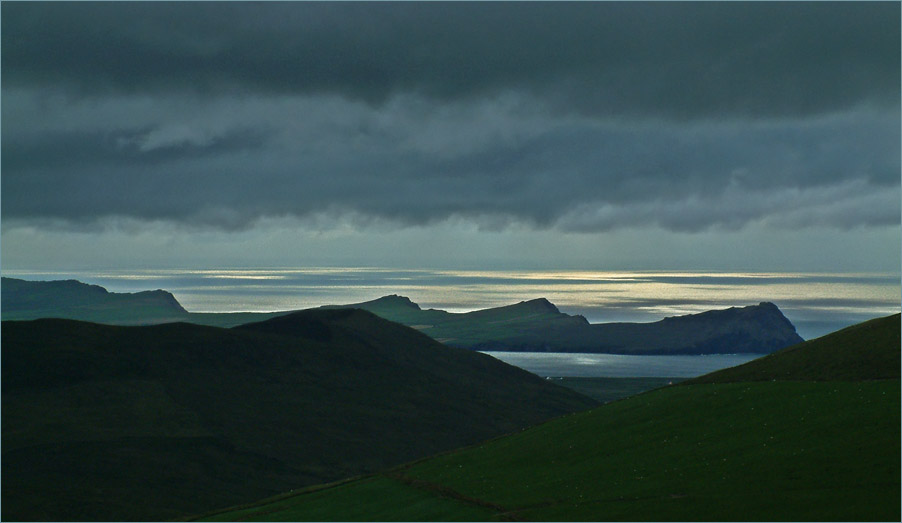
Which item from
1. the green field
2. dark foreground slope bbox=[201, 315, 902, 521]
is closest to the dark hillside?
dark foreground slope bbox=[201, 315, 902, 521]

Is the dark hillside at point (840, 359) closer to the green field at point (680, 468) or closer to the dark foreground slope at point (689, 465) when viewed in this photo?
the dark foreground slope at point (689, 465)

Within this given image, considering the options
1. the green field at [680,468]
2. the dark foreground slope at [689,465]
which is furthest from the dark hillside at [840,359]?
the green field at [680,468]

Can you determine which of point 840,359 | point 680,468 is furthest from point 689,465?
point 840,359

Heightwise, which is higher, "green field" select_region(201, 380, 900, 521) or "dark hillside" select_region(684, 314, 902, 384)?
"dark hillside" select_region(684, 314, 902, 384)

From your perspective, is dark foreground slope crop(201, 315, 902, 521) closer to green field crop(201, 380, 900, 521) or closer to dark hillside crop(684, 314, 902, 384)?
green field crop(201, 380, 900, 521)

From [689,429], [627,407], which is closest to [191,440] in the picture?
[627,407]
